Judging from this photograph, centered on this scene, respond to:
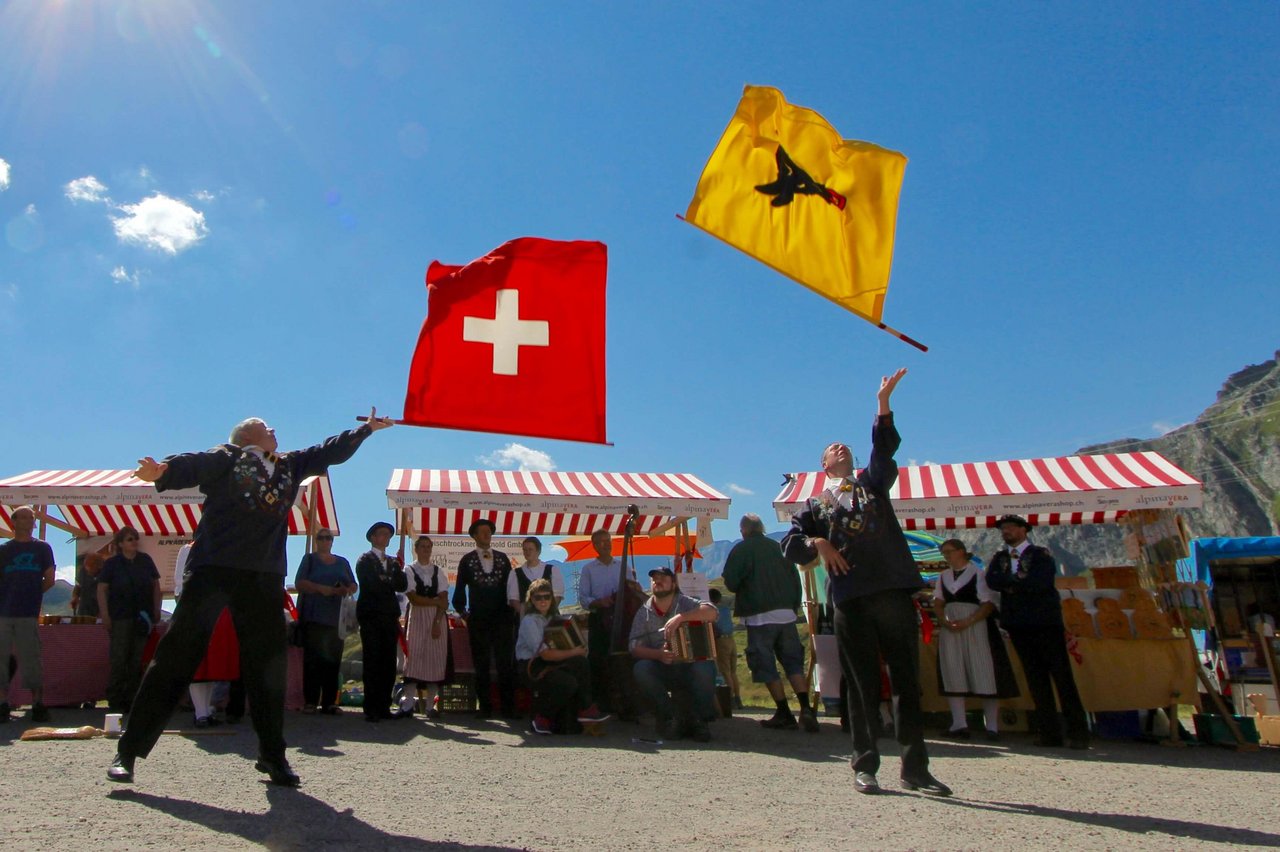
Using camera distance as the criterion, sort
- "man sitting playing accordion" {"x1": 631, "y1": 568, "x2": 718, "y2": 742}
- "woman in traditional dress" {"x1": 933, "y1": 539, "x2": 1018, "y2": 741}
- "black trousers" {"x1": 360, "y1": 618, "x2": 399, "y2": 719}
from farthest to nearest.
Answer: "black trousers" {"x1": 360, "y1": 618, "x2": 399, "y2": 719}
"woman in traditional dress" {"x1": 933, "y1": 539, "x2": 1018, "y2": 741}
"man sitting playing accordion" {"x1": 631, "y1": 568, "x2": 718, "y2": 742}

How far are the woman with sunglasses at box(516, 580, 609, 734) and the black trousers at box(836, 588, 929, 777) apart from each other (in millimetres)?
3126

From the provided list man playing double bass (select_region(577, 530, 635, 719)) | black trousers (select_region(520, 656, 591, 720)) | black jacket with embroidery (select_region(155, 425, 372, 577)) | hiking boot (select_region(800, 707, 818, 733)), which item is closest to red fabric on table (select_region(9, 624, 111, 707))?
black trousers (select_region(520, 656, 591, 720))

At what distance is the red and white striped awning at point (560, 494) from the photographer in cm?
1044

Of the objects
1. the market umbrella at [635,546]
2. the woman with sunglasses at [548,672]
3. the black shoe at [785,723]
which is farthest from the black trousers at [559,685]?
the market umbrella at [635,546]

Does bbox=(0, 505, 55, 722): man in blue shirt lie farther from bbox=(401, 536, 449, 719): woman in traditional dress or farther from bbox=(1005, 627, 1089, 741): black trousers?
bbox=(1005, 627, 1089, 741): black trousers

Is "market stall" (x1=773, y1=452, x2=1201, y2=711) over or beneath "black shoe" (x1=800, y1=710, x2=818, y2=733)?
over

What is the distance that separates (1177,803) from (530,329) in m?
4.75

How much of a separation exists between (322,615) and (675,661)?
A: 3.50 meters

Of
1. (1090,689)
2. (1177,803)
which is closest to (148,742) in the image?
(1177,803)

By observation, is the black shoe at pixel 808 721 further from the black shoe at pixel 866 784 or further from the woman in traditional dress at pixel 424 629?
the woman in traditional dress at pixel 424 629

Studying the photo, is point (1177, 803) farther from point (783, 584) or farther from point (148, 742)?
point (148, 742)

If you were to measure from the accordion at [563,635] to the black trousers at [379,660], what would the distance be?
1614 millimetres

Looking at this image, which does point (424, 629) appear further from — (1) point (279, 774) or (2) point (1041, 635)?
(2) point (1041, 635)

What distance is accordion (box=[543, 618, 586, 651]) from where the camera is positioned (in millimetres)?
7340
